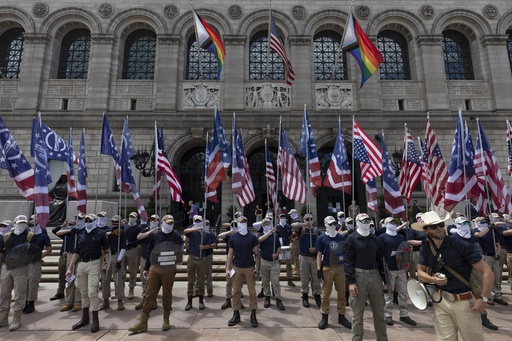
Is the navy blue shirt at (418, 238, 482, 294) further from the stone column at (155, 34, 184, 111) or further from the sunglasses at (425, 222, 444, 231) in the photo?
the stone column at (155, 34, 184, 111)

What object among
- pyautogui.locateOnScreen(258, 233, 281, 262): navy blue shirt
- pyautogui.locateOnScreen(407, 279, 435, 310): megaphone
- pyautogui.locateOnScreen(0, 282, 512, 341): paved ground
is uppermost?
pyautogui.locateOnScreen(258, 233, 281, 262): navy blue shirt

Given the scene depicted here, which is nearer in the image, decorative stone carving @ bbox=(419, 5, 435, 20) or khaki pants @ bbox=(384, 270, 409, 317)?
khaki pants @ bbox=(384, 270, 409, 317)

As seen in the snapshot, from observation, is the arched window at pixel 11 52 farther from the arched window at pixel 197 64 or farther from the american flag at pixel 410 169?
the american flag at pixel 410 169

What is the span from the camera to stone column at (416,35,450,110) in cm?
2161

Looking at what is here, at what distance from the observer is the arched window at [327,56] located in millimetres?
22958

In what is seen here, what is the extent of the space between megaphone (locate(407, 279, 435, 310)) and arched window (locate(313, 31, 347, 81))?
65.7 feet

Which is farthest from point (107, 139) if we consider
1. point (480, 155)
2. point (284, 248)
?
point (480, 155)

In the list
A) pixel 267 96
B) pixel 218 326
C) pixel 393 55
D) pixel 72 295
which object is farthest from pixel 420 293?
pixel 393 55

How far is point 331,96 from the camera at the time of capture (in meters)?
22.0

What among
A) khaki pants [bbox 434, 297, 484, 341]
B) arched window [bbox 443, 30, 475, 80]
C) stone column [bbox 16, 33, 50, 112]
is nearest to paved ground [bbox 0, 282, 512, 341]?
khaki pants [bbox 434, 297, 484, 341]

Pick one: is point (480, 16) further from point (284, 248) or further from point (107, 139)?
point (107, 139)

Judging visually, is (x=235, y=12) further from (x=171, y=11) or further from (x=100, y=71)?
(x=100, y=71)

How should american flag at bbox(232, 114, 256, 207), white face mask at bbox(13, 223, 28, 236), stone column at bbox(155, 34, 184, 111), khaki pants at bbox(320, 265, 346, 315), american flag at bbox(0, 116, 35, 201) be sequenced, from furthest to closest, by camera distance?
stone column at bbox(155, 34, 184, 111) < american flag at bbox(232, 114, 256, 207) < american flag at bbox(0, 116, 35, 201) < white face mask at bbox(13, 223, 28, 236) < khaki pants at bbox(320, 265, 346, 315)

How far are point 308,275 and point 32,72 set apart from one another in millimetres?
23535
